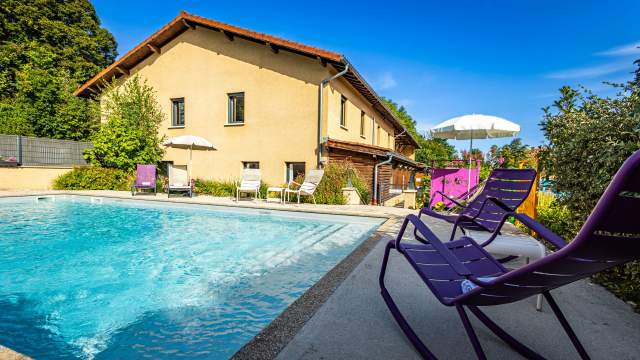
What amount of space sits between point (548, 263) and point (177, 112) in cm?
1576

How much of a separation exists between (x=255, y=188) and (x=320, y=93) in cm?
428

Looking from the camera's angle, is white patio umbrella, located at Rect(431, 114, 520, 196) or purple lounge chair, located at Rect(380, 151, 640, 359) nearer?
purple lounge chair, located at Rect(380, 151, 640, 359)

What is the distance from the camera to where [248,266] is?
4262 mm

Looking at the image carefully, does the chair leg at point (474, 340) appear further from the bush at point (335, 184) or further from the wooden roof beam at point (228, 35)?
the wooden roof beam at point (228, 35)

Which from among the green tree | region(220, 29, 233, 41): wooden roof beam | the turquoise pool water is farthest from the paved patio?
the green tree

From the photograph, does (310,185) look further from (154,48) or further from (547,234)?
(154,48)

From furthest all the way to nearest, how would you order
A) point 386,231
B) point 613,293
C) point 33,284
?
point 386,231 < point 33,284 < point 613,293

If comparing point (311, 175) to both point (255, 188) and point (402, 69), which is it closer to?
point (255, 188)

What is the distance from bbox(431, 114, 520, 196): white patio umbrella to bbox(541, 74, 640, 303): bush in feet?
8.90

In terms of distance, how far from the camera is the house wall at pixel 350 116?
11.4 m

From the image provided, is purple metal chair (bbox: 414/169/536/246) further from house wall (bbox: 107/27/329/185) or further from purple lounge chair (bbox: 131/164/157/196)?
purple lounge chair (bbox: 131/164/157/196)

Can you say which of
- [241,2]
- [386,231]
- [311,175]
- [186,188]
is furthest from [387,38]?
[386,231]

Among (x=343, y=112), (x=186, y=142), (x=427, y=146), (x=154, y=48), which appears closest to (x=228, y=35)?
(x=154, y=48)

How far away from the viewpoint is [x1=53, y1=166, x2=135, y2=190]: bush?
13156 millimetres
